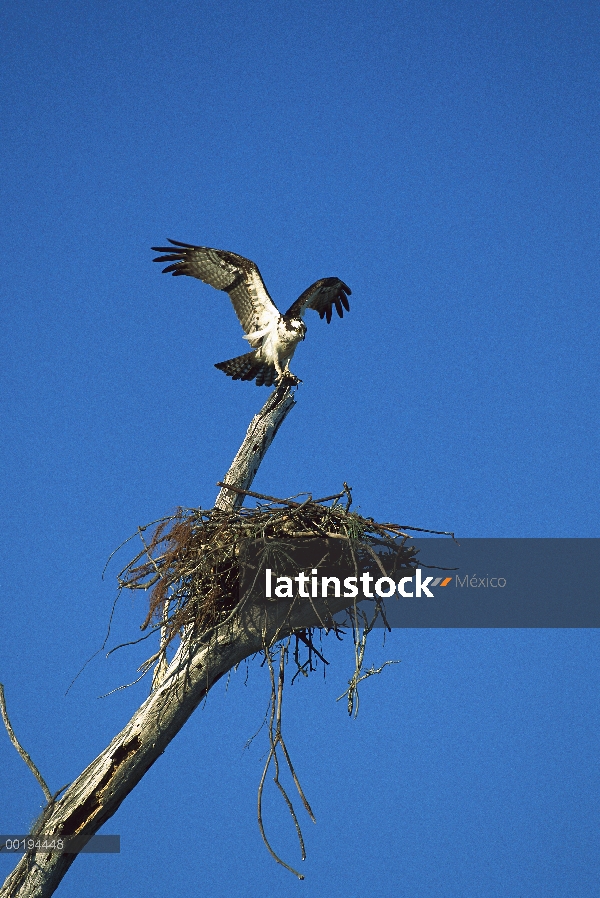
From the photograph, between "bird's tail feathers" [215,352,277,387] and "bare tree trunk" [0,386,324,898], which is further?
"bird's tail feathers" [215,352,277,387]

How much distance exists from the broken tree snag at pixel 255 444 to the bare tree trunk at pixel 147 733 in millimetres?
1098

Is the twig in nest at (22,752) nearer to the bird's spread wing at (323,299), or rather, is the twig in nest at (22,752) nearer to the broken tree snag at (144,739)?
the broken tree snag at (144,739)

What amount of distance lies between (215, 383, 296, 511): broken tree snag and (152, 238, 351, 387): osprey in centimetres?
101

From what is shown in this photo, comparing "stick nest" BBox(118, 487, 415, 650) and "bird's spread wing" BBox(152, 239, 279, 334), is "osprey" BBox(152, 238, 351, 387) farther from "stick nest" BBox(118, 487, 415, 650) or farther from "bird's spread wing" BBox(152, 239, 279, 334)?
"stick nest" BBox(118, 487, 415, 650)

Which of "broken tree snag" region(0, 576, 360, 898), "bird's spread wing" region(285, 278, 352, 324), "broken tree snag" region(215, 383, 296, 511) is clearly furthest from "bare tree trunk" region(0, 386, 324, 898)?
"bird's spread wing" region(285, 278, 352, 324)

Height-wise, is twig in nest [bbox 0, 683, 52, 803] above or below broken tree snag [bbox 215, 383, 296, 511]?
below

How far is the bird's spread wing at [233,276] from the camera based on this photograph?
26.5 feet

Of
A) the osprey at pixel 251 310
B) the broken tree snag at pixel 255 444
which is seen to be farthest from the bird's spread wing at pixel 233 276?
the broken tree snag at pixel 255 444

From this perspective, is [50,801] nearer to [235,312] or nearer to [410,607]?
[410,607]

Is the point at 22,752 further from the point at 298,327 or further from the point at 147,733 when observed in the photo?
the point at 298,327

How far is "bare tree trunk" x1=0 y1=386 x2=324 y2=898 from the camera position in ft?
17.9

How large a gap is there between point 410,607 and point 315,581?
2.48 ft

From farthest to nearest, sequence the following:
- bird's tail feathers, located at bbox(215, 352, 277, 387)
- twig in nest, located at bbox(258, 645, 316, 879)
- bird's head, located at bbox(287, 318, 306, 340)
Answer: bird's tail feathers, located at bbox(215, 352, 277, 387), bird's head, located at bbox(287, 318, 306, 340), twig in nest, located at bbox(258, 645, 316, 879)

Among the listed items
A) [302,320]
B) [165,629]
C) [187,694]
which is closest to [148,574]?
[165,629]
